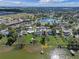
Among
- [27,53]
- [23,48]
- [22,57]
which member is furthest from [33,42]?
[22,57]

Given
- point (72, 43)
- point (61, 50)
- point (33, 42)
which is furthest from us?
point (33, 42)

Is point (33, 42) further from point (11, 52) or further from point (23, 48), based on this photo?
point (11, 52)

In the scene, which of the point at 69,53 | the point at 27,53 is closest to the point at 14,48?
the point at 27,53

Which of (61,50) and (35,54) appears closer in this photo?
(35,54)

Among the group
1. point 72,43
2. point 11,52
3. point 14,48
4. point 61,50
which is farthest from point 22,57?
point 72,43

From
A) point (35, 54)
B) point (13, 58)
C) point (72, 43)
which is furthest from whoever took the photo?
point (72, 43)

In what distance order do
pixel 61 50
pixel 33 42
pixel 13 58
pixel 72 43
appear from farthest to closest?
pixel 33 42 → pixel 72 43 → pixel 61 50 → pixel 13 58

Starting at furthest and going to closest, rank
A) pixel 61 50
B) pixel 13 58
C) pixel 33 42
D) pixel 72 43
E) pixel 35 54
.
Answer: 1. pixel 33 42
2. pixel 72 43
3. pixel 61 50
4. pixel 35 54
5. pixel 13 58

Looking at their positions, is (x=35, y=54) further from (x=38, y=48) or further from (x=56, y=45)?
(x=56, y=45)

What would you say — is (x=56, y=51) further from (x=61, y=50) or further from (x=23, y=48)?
(x=23, y=48)
